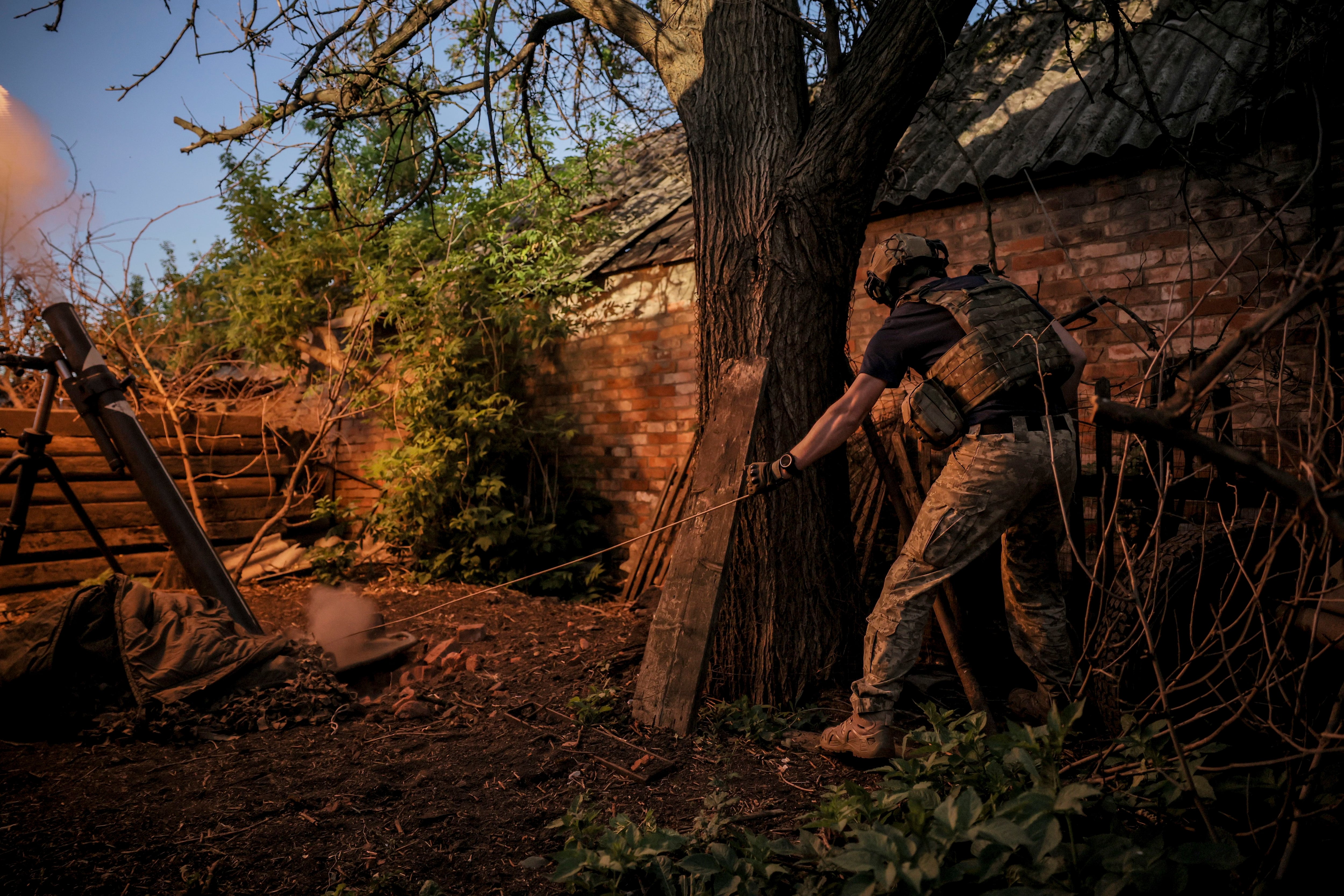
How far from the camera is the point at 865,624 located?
3395 millimetres

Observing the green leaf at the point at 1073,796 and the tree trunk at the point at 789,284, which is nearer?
the green leaf at the point at 1073,796

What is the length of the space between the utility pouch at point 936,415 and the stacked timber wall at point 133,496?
19.4ft

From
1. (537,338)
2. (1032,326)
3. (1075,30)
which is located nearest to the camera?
(1032,326)

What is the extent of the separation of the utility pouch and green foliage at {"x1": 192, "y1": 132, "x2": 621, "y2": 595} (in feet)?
11.6

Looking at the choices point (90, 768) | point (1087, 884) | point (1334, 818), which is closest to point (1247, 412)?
point (1334, 818)

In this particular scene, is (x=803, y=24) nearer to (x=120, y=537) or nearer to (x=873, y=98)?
(x=873, y=98)

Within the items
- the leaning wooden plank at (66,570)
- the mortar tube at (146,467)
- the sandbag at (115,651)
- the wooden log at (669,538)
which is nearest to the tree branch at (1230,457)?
the sandbag at (115,651)

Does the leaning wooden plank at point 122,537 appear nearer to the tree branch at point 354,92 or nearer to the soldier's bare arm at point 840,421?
the tree branch at point 354,92

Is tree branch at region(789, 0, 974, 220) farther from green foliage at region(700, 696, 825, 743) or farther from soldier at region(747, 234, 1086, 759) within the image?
green foliage at region(700, 696, 825, 743)

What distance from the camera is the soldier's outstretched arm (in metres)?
2.70

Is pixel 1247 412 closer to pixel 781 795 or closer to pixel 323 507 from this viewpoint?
pixel 781 795

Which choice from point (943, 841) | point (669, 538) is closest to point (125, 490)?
point (669, 538)

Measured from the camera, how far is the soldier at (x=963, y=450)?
2.60m

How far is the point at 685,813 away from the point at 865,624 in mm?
1369
